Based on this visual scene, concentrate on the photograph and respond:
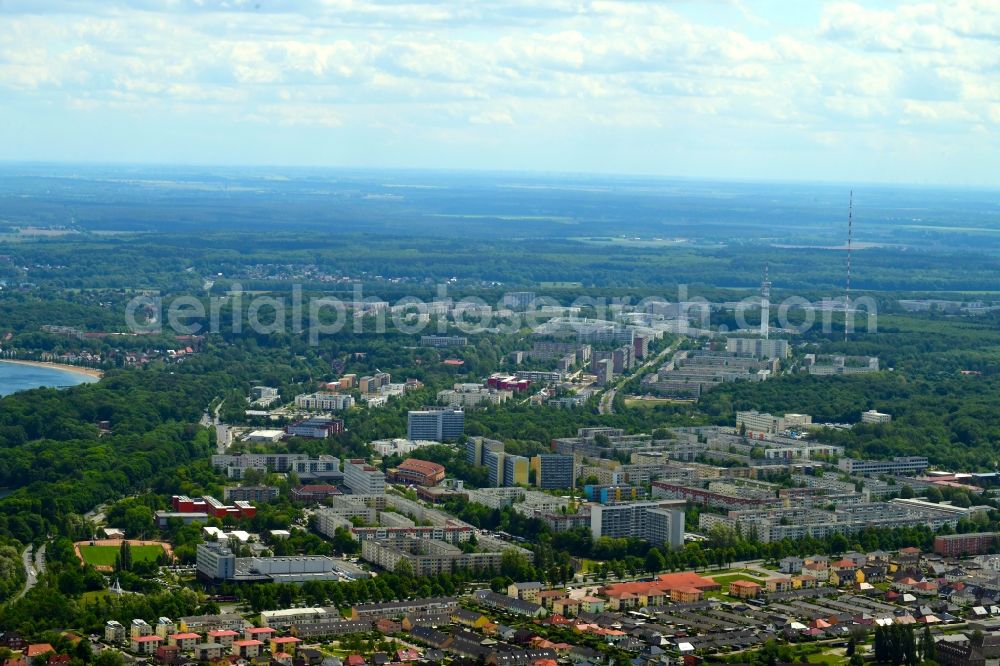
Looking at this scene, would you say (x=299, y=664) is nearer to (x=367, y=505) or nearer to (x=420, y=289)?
(x=367, y=505)

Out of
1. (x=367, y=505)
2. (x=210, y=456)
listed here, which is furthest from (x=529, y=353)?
(x=367, y=505)

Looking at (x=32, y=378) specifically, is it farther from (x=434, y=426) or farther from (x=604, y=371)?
(x=434, y=426)

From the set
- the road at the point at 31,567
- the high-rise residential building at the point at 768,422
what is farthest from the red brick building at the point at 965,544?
the road at the point at 31,567

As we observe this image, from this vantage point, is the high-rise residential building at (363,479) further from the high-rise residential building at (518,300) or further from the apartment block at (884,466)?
the high-rise residential building at (518,300)

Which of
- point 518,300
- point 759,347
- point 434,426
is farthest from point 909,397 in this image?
point 518,300

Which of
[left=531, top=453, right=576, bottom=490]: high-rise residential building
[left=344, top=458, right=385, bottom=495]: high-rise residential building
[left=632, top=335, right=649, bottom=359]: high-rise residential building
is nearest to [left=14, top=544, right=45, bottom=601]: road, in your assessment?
[left=344, top=458, right=385, bottom=495]: high-rise residential building

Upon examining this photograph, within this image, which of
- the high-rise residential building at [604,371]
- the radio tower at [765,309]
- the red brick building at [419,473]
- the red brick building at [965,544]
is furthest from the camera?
the radio tower at [765,309]

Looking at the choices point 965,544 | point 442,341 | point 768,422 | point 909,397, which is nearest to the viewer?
point 965,544

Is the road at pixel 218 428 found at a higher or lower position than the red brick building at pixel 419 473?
lower
